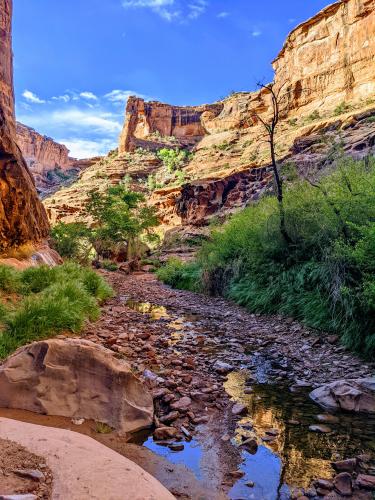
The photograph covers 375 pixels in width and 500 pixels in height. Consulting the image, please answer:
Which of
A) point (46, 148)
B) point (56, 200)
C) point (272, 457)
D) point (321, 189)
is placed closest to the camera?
point (272, 457)

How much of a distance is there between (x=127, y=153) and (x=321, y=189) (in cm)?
8986

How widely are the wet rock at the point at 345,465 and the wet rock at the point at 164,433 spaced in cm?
155

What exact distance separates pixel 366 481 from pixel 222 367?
2952mm

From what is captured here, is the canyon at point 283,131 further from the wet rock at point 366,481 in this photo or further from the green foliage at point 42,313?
the wet rock at point 366,481

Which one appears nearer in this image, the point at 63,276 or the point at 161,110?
the point at 63,276

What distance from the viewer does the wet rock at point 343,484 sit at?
280 centimetres

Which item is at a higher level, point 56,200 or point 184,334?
point 56,200

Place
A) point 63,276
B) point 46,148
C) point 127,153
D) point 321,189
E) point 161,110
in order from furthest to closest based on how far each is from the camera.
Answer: point 46,148, point 161,110, point 127,153, point 63,276, point 321,189

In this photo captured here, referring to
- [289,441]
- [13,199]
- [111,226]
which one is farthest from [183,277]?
[111,226]

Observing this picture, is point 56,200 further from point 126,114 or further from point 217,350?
point 217,350

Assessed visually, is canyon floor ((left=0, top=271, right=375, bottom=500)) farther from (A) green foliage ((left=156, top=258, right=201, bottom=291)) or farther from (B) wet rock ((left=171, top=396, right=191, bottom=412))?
(A) green foliage ((left=156, top=258, right=201, bottom=291))

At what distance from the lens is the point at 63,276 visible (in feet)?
34.6

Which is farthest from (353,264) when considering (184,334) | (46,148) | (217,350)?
(46,148)

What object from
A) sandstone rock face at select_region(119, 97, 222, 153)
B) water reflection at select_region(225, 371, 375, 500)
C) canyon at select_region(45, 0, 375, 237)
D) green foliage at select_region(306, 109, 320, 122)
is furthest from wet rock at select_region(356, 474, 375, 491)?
sandstone rock face at select_region(119, 97, 222, 153)
